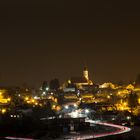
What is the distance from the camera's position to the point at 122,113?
46.0 metres

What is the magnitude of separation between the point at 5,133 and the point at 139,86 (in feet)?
148

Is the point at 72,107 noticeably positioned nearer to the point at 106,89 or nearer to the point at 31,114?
the point at 31,114

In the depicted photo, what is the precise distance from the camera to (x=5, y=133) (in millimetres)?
35500

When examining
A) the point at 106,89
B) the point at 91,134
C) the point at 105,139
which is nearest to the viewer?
the point at 105,139

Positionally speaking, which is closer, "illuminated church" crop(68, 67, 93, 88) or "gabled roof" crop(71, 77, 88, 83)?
"illuminated church" crop(68, 67, 93, 88)

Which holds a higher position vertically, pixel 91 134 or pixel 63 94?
pixel 63 94

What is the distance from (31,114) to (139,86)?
35.6 meters

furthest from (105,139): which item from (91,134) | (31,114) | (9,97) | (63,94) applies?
(63,94)

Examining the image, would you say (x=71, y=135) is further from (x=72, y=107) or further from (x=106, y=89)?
(x=106, y=89)

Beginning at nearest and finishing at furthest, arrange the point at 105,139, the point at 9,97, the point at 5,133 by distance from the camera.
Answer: the point at 105,139 < the point at 5,133 < the point at 9,97

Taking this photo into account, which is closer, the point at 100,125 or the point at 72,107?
the point at 100,125

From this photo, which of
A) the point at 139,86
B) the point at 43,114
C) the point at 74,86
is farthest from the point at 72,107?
the point at 74,86

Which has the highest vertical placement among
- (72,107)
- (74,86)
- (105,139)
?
(74,86)

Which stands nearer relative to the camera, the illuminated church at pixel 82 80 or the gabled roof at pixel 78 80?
the illuminated church at pixel 82 80
